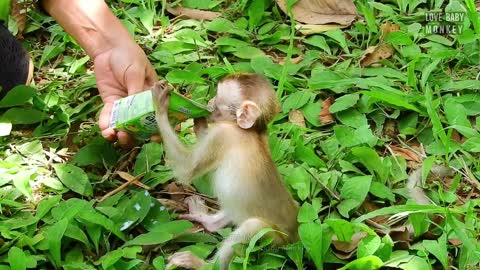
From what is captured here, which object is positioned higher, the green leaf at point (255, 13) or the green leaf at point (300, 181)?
the green leaf at point (255, 13)

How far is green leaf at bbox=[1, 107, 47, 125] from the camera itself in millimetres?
4871

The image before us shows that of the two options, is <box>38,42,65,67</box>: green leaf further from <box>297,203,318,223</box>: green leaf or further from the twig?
<box>297,203,318,223</box>: green leaf

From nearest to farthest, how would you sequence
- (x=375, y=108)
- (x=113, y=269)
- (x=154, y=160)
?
(x=113, y=269) < (x=154, y=160) < (x=375, y=108)

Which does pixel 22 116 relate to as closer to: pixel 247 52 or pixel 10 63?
pixel 10 63

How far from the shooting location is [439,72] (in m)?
5.32

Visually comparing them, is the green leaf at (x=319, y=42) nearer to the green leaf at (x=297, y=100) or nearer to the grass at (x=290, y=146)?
the grass at (x=290, y=146)

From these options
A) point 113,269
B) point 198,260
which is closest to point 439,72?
point 198,260

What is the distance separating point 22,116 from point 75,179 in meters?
0.70

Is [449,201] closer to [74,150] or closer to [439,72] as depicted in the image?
[439,72]

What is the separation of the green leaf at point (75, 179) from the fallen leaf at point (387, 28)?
2.32 meters

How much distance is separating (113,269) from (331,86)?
6.43 feet

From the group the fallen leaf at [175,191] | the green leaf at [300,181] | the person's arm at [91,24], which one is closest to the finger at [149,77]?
the person's arm at [91,24]

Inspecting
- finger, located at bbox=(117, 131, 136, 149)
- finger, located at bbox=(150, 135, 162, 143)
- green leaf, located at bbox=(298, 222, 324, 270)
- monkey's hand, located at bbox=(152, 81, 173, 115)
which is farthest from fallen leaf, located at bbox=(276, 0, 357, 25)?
green leaf, located at bbox=(298, 222, 324, 270)

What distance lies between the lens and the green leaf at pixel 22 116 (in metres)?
4.87
